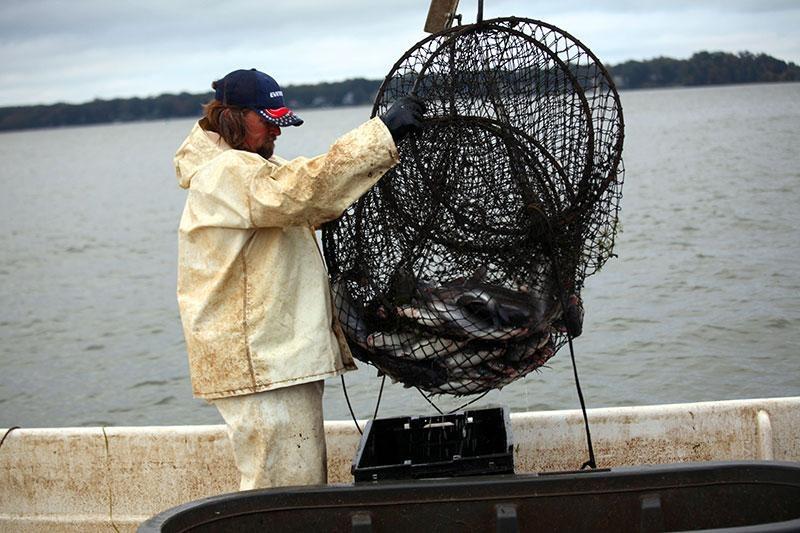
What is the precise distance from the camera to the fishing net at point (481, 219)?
4.31 meters

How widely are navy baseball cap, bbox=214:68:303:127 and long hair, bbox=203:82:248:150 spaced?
0.10ft

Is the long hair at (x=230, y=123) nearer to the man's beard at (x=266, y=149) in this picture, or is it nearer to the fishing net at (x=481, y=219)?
the man's beard at (x=266, y=149)

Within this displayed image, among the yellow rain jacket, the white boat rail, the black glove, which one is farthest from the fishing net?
the white boat rail

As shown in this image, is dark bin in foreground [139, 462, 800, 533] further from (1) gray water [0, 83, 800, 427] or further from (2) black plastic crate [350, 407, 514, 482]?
(1) gray water [0, 83, 800, 427]

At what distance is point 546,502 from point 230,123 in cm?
190

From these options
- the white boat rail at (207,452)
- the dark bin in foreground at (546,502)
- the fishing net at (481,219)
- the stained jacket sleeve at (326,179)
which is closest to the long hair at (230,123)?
the stained jacket sleeve at (326,179)

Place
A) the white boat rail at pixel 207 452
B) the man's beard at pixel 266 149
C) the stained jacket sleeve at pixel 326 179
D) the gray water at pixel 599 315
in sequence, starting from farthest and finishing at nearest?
the gray water at pixel 599 315 < the white boat rail at pixel 207 452 < the man's beard at pixel 266 149 < the stained jacket sleeve at pixel 326 179

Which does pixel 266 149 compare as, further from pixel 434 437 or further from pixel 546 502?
pixel 546 502

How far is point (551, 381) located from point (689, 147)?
100ft

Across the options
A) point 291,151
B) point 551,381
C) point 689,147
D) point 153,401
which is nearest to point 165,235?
point 153,401

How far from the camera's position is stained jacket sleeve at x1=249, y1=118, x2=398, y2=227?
3.85m

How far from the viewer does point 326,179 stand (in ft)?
12.7

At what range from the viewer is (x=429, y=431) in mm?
4777

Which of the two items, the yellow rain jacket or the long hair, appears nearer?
the yellow rain jacket
